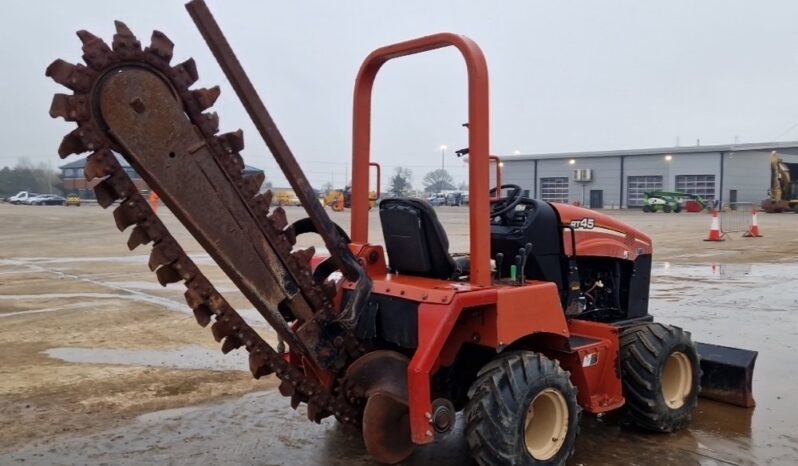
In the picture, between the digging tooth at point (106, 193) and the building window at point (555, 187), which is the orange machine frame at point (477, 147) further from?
the building window at point (555, 187)

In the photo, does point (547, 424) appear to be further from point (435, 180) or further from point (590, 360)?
point (435, 180)

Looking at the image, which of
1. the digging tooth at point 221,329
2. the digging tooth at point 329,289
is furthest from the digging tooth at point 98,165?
the digging tooth at point 329,289

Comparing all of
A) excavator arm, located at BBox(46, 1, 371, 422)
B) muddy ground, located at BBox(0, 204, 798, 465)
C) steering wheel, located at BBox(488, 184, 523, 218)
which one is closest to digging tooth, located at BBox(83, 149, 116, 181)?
excavator arm, located at BBox(46, 1, 371, 422)

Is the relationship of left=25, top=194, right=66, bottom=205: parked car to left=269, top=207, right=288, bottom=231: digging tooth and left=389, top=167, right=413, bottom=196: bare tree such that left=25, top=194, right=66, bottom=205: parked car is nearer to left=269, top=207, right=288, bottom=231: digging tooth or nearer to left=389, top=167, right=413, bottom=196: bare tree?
left=389, top=167, right=413, bottom=196: bare tree

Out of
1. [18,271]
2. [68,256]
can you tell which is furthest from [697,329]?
[68,256]

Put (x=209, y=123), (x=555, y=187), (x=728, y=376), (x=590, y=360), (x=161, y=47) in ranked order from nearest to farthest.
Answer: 1. (x=161, y=47)
2. (x=209, y=123)
3. (x=590, y=360)
4. (x=728, y=376)
5. (x=555, y=187)

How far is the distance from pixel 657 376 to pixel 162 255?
3294mm

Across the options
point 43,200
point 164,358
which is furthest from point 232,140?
point 43,200

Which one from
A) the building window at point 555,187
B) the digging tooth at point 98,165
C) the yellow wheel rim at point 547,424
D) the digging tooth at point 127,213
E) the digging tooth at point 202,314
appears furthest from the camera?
the building window at point 555,187

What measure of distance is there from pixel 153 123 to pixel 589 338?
311 centimetres

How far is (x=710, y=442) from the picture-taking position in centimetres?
468

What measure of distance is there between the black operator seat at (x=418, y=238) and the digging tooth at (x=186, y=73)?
4.88ft

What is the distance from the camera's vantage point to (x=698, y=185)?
58.2 m

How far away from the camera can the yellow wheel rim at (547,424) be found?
3.92m
